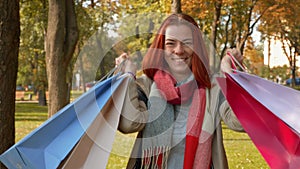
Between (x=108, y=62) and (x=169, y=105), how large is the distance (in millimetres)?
504

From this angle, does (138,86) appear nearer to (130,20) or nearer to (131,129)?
(131,129)

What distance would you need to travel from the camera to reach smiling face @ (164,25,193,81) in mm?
3266

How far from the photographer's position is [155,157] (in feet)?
10.5

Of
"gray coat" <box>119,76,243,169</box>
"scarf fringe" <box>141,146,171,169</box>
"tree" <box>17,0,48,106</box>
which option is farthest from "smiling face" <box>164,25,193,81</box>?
"tree" <box>17,0,48,106</box>

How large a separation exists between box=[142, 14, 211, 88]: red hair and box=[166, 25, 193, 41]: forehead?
0.08ft

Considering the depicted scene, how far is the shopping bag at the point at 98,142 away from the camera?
322 cm

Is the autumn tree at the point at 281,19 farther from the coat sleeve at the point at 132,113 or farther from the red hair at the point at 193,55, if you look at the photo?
the coat sleeve at the point at 132,113

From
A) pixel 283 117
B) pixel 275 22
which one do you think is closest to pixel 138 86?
pixel 283 117

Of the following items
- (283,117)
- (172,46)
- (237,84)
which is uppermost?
(172,46)

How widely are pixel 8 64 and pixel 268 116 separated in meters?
2.78

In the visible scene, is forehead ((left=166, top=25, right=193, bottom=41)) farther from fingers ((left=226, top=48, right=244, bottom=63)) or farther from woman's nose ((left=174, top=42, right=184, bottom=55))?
fingers ((left=226, top=48, right=244, bottom=63))

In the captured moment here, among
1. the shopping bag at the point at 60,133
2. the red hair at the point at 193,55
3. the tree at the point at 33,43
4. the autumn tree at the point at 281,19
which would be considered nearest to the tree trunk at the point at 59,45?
the shopping bag at the point at 60,133

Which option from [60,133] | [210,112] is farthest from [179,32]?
[60,133]

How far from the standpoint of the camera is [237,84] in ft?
11.1
